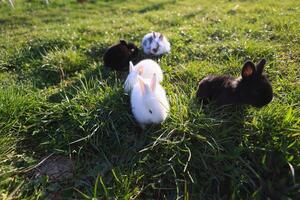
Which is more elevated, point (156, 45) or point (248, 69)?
point (248, 69)

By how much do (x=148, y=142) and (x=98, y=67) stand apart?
2.30 m

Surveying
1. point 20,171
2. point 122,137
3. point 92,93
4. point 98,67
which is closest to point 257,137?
point 122,137

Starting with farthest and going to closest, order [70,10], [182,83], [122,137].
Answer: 1. [70,10]
2. [182,83]
3. [122,137]

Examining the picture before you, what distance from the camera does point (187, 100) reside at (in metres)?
3.67

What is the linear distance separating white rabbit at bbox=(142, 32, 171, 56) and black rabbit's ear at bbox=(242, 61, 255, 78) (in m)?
2.35

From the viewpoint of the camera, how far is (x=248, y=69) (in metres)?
3.34

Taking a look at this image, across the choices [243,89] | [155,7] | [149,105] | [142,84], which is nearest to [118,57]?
[142,84]

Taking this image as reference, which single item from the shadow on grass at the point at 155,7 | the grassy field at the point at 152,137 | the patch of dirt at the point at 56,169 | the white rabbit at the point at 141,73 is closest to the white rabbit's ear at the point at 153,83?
the grassy field at the point at 152,137

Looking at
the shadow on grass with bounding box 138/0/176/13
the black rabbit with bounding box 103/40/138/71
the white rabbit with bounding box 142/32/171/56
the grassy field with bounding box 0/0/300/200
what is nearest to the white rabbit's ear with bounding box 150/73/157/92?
the grassy field with bounding box 0/0/300/200

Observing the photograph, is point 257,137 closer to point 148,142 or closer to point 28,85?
point 148,142

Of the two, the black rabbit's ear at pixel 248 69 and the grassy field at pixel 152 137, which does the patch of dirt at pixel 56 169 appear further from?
the black rabbit's ear at pixel 248 69

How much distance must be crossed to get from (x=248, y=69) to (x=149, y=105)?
3.73 ft

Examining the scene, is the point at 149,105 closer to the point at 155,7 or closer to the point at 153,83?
the point at 153,83

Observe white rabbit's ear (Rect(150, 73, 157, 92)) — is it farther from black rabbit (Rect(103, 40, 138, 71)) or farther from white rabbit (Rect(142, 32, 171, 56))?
white rabbit (Rect(142, 32, 171, 56))
